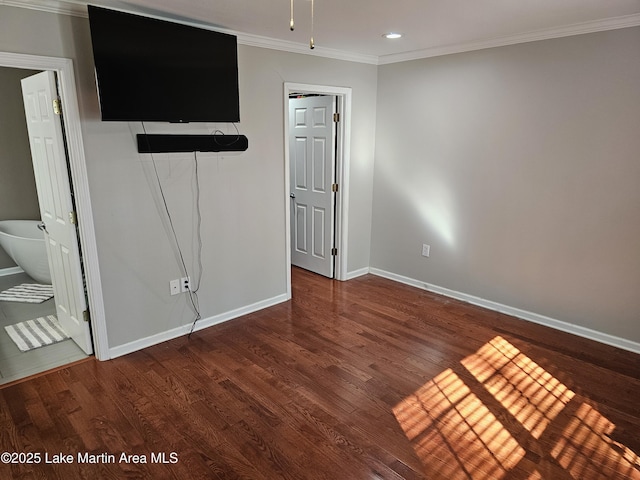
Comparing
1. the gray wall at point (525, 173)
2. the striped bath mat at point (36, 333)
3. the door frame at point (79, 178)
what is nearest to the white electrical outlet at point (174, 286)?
the door frame at point (79, 178)

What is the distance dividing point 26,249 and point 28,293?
1.70 ft

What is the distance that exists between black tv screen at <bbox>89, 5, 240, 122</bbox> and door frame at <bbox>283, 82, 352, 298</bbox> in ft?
2.44

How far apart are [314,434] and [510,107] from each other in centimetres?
304

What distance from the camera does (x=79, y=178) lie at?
110 inches

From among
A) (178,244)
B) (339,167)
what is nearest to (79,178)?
(178,244)

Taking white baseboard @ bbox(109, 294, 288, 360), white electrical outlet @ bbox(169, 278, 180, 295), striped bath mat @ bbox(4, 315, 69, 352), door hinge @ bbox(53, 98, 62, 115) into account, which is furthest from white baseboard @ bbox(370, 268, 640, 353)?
door hinge @ bbox(53, 98, 62, 115)

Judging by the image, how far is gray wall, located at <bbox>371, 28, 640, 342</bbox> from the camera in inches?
123

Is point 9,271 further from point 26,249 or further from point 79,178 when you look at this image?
point 79,178

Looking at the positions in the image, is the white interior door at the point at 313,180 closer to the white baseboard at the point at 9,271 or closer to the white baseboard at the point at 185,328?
the white baseboard at the point at 185,328

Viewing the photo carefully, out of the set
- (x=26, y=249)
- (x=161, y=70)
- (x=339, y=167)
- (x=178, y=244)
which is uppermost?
(x=161, y=70)

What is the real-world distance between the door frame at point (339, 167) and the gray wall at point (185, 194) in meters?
0.06

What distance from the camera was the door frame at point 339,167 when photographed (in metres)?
3.92

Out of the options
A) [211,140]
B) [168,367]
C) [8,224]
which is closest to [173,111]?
[211,140]

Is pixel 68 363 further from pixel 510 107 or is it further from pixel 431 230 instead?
pixel 510 107
